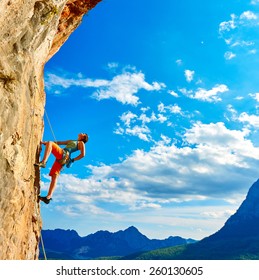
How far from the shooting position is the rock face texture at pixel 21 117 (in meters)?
12.6

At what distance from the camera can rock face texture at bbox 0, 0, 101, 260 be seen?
495 inches

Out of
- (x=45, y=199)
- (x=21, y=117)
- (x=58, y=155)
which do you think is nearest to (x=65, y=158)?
(x=58, y=155)

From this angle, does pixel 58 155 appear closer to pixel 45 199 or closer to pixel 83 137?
pixel 83 137

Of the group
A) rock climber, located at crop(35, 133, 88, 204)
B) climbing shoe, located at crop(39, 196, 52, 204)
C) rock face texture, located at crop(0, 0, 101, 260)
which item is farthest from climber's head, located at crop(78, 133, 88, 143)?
climbing shoe, located at crop(39, 196, 52, 204)

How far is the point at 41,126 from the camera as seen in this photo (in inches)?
669

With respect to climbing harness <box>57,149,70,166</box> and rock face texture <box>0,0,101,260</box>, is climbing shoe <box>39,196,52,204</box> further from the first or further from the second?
climbing harness <box>57,149,70,166</box>

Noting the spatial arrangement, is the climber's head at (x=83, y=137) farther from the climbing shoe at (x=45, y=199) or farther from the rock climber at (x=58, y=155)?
the climbing shoe at (x=45, y=199)

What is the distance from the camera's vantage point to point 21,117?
45.2 ft

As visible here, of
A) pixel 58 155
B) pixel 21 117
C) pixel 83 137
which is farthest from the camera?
pixel 83 137

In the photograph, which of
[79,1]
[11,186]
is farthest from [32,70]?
[79,1]

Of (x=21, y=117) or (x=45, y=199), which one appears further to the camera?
(x=45, y=199)

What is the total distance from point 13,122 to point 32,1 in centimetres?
576

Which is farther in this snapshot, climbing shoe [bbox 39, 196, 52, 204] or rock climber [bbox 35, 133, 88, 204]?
climbing shoe [bbox 39, 196, 52, 204]
